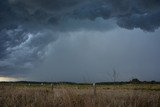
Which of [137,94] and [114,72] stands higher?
[114,72]

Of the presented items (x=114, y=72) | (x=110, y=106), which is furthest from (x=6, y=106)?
(x=114, y=72)

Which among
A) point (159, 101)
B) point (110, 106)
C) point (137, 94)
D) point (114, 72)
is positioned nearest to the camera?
point (110, 106)

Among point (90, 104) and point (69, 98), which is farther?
point (69, 98)

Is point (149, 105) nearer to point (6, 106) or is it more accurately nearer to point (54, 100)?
point (54, 100)

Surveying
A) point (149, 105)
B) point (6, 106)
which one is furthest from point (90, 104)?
point (6, 106)

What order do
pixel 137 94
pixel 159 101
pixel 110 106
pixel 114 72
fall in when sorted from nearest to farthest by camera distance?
pixel 110 106 < pixel 159 101 < pixel 137 94 < pixel 114 72

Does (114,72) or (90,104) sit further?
(114,72)

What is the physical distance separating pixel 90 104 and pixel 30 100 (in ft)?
8.43

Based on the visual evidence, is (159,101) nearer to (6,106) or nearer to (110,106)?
(110,106)

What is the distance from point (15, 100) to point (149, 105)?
4.62 m

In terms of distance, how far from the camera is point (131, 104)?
9.55 metres

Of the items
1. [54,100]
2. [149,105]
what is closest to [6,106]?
[54,100]

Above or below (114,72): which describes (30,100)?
below

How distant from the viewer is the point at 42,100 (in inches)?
399
